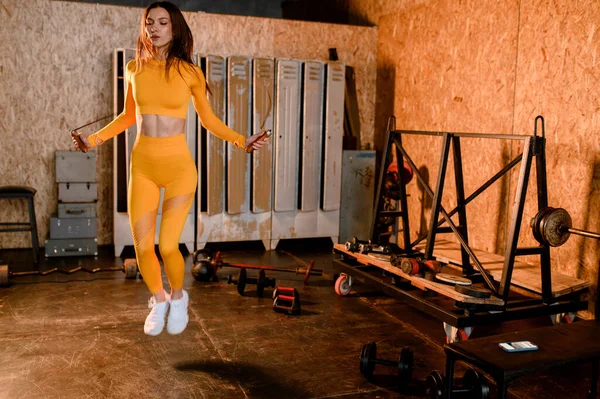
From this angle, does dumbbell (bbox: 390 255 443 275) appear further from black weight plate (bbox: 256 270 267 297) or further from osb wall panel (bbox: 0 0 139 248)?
osb wall panel (bbox: 0 0 139 248)

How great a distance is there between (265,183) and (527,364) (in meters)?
3.95

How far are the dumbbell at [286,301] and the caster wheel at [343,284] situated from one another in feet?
1.58

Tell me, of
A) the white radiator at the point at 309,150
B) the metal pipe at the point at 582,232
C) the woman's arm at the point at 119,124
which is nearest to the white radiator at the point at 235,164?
the white radiator at the point at 309,150

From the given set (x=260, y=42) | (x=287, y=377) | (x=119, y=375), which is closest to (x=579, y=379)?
(x=287, y=377)

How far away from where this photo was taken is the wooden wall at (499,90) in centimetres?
412

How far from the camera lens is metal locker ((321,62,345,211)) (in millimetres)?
6059

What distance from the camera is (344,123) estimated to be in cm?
662

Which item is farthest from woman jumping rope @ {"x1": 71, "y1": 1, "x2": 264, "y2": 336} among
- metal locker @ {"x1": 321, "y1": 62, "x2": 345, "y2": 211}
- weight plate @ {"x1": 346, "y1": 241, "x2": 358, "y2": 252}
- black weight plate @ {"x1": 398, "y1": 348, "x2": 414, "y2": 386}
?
metal locker @ {"x1": 321, "y1": 62, "x2": 345, "y2": 211}

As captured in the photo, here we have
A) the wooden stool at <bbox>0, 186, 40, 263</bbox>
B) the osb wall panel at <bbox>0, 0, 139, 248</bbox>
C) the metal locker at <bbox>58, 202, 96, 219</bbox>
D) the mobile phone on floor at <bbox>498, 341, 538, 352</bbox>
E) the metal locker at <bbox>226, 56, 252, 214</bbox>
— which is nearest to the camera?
the mobile phone on floor at <bbox>498, 341, 538, 352</bbox>

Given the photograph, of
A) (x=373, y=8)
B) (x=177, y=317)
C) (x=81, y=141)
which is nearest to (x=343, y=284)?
(x=177, y=317)

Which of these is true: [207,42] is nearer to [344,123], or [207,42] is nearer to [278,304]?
[344,123]

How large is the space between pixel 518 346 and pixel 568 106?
2.36 meters

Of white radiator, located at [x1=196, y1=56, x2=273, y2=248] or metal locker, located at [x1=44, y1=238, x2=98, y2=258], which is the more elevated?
white radiator, located at [x1=196, y1=56, x2=273, y2=248]

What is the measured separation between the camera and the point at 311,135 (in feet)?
19.9
